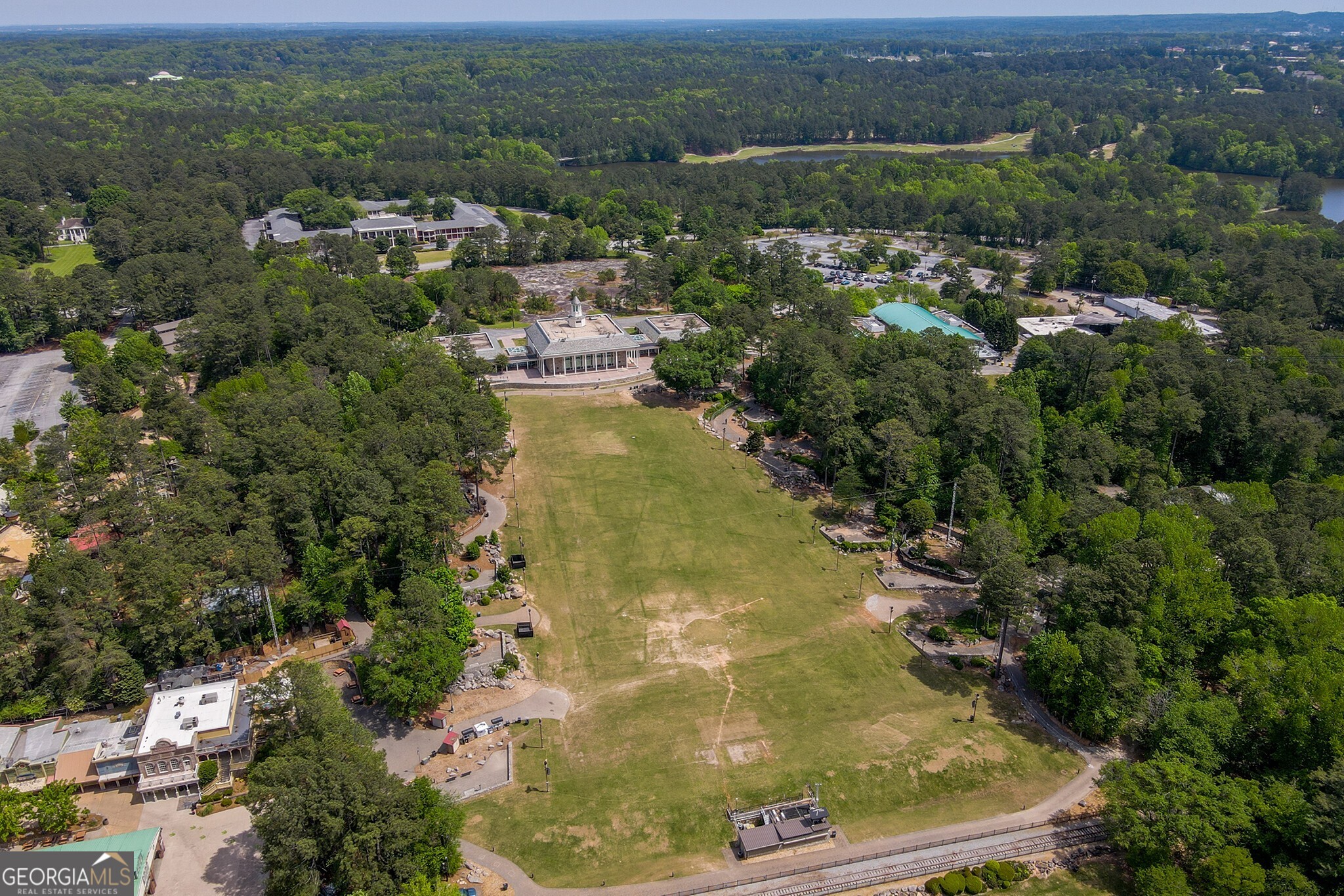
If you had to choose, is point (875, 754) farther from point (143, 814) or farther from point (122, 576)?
point (122, 576)

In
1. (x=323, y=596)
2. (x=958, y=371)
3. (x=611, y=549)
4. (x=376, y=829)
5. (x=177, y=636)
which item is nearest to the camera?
(x=376, y=829)

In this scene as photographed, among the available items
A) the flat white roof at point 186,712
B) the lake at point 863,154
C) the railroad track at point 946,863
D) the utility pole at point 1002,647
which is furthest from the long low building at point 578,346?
the lake at point 863,154

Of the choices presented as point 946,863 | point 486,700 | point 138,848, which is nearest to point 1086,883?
point 946,863

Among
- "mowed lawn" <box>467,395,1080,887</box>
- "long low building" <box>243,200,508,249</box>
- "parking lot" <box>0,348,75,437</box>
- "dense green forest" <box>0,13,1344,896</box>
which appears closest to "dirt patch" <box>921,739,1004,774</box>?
"mowed lawn" <box>467,395,1080,887</box>

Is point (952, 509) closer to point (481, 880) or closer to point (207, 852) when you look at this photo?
point (481, 880)

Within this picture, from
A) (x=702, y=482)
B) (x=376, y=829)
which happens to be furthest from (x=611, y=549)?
(x=376, y=829)

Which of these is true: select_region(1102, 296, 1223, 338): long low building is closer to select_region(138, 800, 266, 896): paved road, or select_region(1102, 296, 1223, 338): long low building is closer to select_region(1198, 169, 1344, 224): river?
select_region(1198, 169, 1344, 224): river
